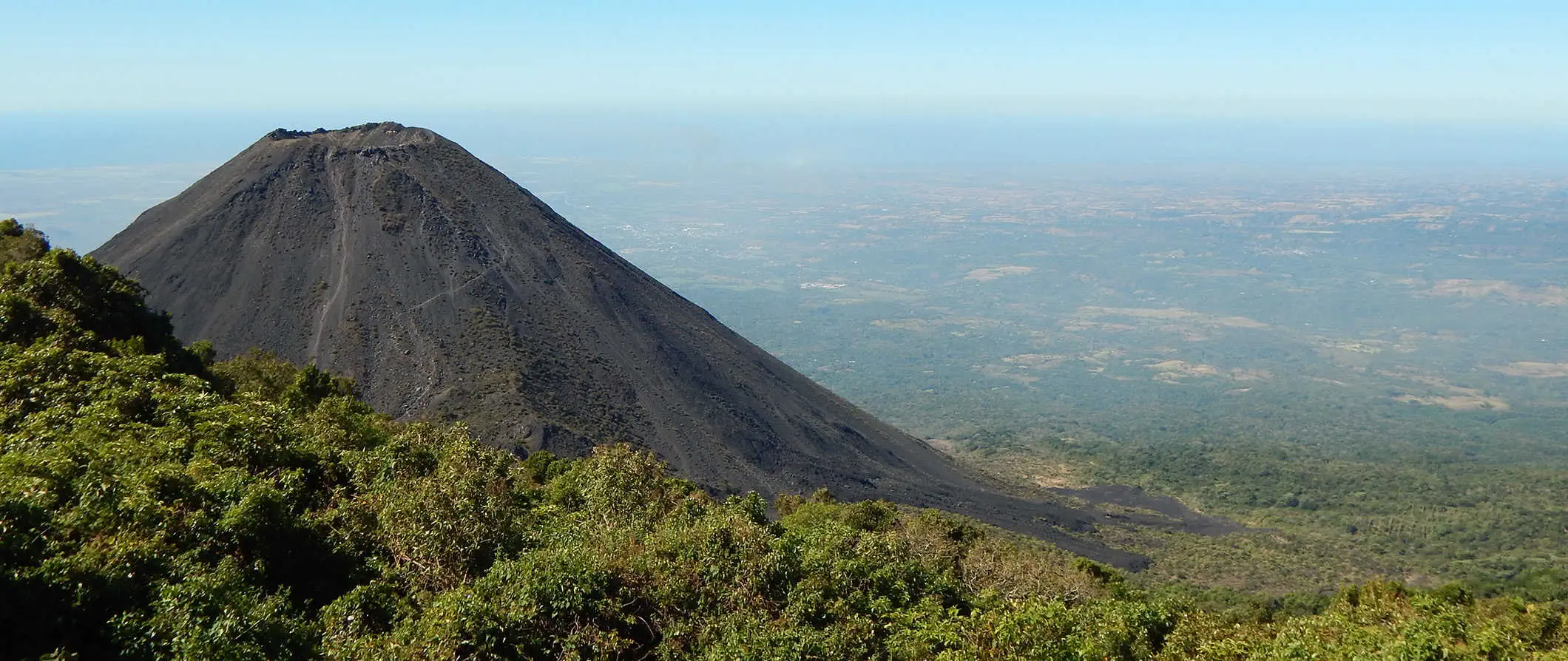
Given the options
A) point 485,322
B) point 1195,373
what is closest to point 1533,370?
point 1195,373

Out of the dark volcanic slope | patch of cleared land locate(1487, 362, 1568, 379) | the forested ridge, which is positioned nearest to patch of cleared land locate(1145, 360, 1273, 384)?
patch of cleared land locate(1487, 362, 1568, 379)

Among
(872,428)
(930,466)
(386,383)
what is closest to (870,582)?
(386,383)

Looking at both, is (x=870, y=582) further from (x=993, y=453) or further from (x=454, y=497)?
(x=993, y=453)

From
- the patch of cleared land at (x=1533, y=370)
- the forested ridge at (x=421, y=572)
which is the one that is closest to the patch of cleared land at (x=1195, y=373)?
the patch of cleared land at (x=1533, y=370)

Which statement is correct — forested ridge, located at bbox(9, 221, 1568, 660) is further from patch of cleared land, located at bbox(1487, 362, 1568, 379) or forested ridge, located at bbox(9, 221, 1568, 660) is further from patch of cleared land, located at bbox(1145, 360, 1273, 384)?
patch of cleared land, located at bbox(1487, 362, 1568, 379)

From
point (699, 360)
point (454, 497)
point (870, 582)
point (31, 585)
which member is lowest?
point (699, 360)
